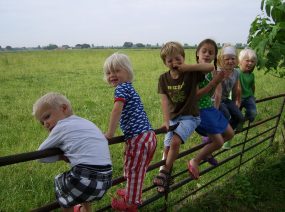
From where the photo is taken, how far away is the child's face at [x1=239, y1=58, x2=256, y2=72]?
14.0ft

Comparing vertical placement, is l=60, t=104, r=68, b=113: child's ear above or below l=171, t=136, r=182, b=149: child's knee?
above

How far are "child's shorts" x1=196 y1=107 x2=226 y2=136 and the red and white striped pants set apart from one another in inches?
36.0

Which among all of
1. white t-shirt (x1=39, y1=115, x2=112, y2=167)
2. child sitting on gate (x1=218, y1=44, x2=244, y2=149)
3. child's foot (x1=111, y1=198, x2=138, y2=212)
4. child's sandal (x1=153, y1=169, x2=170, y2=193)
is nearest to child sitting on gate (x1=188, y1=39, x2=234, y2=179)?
child sitting on gate (x1=218, y1=44, x2=244, y2=149)

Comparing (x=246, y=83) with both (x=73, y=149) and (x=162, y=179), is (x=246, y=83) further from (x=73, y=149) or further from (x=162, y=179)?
(x=73, y=149)

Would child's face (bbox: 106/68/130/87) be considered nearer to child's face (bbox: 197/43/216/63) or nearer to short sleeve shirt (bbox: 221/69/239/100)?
child's face (bbox: 197/43/216/63)

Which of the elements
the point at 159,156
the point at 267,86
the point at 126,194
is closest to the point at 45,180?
the point at 159,156

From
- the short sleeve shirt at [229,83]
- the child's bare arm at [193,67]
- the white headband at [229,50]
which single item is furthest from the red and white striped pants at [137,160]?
the short sleeve shirt at [229,83]

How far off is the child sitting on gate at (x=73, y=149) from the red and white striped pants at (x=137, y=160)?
44cm

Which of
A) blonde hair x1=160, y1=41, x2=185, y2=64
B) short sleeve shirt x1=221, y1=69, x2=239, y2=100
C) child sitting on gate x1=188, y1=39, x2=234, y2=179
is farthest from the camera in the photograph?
short sleeve shirt x1=221, y1=69, x2=239, y2=100

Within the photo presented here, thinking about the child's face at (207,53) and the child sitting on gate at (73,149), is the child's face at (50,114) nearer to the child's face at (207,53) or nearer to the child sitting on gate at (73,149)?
the child sitting on gate at (73,149)

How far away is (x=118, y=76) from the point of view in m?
2.81

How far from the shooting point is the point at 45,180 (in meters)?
5.08

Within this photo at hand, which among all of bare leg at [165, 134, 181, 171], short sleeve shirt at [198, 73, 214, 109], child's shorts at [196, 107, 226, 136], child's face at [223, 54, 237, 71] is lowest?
bare leg at [165, 134, 181, 171]

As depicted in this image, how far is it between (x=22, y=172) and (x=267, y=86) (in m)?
11.7
